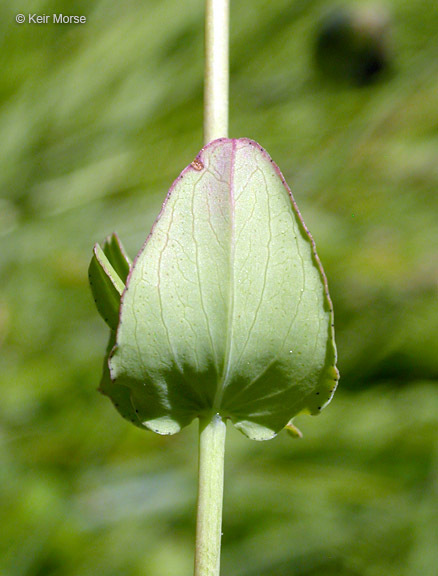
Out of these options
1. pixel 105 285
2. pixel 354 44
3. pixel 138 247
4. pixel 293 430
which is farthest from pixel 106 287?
pixel 354 44

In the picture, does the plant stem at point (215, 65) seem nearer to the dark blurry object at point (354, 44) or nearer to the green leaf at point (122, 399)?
the green leaf at point (122, 399)

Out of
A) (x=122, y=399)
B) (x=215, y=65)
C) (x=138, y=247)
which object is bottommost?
(x=138, y=247)

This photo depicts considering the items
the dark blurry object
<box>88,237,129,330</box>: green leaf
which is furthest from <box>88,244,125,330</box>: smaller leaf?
the dark blurry object

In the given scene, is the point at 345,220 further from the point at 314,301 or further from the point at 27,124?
the point at 314,301

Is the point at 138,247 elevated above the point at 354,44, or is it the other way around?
the point at 354,44

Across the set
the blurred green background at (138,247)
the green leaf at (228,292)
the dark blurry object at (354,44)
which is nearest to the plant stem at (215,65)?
the green leaf at (228,292)

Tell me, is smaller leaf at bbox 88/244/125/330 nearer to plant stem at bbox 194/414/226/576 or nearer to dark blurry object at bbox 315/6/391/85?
plant stem at bbox 194/414/226/576

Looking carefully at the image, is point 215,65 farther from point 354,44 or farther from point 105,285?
point 354,44
